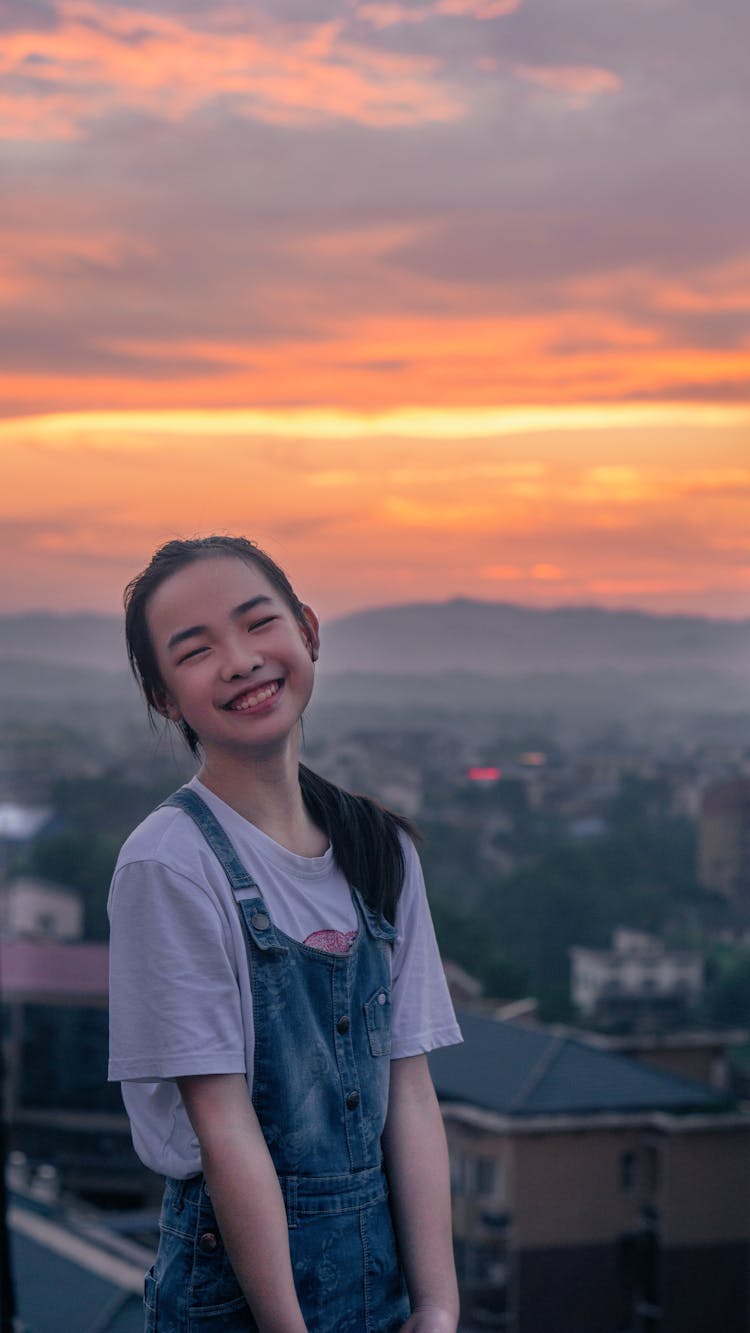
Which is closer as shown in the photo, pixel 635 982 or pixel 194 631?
pixel 194 631

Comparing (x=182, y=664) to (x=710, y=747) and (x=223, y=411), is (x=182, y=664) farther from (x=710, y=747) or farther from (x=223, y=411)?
(x=710, y=747)

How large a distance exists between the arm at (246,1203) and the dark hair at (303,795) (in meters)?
0.14

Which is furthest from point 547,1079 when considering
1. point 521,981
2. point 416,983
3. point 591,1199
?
point 416,983

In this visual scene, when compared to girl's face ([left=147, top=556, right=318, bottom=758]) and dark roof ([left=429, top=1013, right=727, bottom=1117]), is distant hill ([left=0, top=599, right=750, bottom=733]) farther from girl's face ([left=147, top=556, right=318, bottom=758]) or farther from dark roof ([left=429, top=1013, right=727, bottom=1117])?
girl's face ([left=147, top=556, right=318, bottom=758])

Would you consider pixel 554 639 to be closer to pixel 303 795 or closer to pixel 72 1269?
pixel 72 1269

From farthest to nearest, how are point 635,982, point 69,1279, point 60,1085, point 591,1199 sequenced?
point 635,982, point 60,1085, point 591,1199, point 69,1279

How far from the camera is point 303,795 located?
32.1 inches

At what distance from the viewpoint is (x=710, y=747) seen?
15.4ft

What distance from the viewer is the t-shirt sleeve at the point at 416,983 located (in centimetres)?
78

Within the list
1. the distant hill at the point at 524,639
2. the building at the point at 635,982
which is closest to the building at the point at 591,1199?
the building at the point at 635,982

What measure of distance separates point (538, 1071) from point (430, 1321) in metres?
3.06

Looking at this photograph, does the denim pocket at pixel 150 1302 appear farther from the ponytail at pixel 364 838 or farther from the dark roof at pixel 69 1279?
the dark roof at pixel 69 1279

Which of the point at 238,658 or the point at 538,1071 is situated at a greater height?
the point at 238,658

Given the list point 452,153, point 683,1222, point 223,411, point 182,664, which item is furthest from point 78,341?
point 182,664
